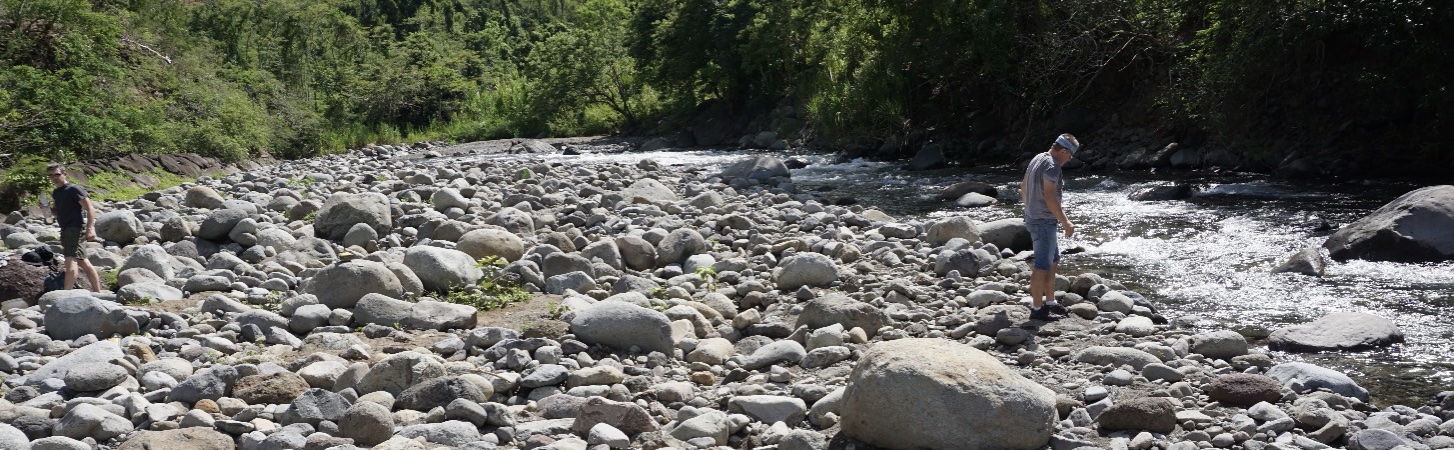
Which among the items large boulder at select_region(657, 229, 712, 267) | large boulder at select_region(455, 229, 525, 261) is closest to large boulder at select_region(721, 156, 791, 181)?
large boulder at select_region(657, 229, 712, 267)

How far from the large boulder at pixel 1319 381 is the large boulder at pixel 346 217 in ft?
26.9

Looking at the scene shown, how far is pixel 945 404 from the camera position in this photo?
4.75m

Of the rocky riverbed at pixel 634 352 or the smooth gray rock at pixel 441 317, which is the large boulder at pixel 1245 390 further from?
the smooth gray rock at pixel 441 317

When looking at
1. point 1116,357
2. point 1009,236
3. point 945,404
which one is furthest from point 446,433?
point 1009,236

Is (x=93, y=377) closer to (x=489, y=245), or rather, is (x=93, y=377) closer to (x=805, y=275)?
(x=489, y=245)

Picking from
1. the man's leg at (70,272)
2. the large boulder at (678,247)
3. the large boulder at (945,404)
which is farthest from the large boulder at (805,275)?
the man's leg at (70,272)

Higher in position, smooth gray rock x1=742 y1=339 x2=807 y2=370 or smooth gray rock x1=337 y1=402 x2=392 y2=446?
smooth gray rock x1=337 y1=402 x2=392 y2=446

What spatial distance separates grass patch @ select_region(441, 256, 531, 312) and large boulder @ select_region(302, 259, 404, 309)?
486 millimetres

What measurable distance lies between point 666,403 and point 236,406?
2025mm

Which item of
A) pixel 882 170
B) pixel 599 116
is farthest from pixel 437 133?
pixel 882 170

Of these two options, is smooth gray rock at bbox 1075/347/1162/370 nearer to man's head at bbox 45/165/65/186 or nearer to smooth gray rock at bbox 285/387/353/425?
smooth gray rock at bbox 285/387/353/425

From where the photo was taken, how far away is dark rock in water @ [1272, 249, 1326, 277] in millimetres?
9094

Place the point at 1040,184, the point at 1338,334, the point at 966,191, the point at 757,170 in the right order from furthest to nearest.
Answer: the point at 757,170, the point at 966,191, the point at 1040,184, the point at 1338,334

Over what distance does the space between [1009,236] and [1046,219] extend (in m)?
3.00
